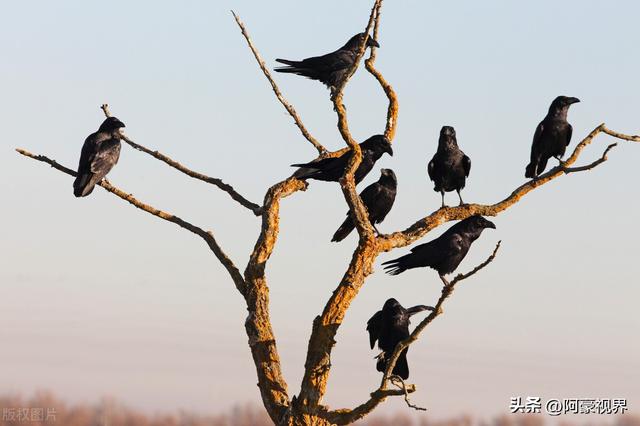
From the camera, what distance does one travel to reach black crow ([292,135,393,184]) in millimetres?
11180

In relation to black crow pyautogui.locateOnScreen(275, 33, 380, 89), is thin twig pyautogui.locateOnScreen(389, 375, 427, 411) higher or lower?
lower

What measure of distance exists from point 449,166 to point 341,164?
1.66m

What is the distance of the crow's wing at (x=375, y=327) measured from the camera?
39.1 feet

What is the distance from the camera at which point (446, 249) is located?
11047 mm

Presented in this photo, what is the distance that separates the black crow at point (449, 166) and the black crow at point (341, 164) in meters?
0.86

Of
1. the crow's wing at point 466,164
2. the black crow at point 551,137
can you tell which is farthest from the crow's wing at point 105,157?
the black crow at point 551,137

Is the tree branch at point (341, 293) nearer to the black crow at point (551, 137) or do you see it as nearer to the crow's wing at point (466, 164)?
the crow's wing at point (466, 164)

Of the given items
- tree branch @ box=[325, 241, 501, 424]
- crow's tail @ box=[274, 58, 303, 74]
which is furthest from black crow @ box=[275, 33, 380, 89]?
tree branch @ box=[325, 241, 501, 424]

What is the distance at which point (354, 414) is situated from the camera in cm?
977

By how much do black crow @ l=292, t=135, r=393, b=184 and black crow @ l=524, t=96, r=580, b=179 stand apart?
2.26m

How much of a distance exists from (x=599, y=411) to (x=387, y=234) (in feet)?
16.9

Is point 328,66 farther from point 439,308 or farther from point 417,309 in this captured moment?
point 439,308

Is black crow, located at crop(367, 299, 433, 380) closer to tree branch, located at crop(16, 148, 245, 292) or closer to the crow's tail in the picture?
tree branch, located at crop(16, 148, 245, 292)

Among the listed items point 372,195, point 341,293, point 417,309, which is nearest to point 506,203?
point 372,195
